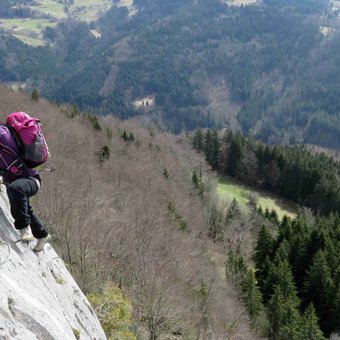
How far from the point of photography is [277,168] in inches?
4097

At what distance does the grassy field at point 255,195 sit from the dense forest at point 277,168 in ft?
11.2

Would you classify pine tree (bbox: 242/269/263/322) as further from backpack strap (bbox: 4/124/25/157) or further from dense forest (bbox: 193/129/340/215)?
dense forest (bbox: 193/129/340/215)

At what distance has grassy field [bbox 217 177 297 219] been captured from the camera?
9412cm

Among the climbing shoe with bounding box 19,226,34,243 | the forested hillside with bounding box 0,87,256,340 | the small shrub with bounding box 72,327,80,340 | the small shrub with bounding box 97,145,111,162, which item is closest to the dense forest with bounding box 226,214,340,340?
the forested hillside with bounding box 0,87,256,340

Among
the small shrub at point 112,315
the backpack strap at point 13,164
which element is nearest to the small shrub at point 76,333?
the backpack strap at point 13,164

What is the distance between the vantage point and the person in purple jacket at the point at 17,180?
9.48 metres

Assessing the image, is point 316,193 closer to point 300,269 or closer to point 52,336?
point 300,269

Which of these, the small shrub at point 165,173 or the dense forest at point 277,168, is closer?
the small shrub at point 165,173

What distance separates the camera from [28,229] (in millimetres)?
10500

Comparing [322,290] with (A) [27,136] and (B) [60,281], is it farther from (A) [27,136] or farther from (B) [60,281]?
(A) [27,136]

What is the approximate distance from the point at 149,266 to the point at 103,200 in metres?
10.9

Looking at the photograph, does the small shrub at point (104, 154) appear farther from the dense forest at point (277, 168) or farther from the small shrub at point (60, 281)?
the small shrub at point (60, 281)

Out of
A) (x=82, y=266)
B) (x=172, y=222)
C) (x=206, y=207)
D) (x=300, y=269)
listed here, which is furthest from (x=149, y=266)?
(x=206, y=207)

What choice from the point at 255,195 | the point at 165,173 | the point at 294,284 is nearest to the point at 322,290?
the point at 294,284
